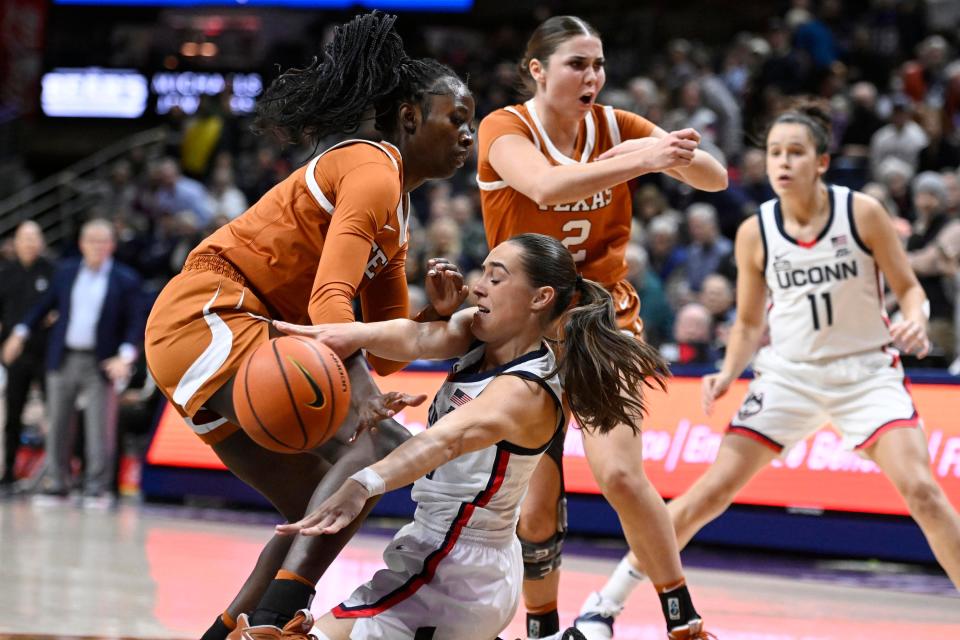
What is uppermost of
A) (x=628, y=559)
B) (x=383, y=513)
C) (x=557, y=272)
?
(x=557, y=272)

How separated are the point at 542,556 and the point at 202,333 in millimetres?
1423

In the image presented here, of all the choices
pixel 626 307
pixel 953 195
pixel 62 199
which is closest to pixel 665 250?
pixel 953 195

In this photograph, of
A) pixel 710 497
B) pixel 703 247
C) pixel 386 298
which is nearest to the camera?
pixel 386 298

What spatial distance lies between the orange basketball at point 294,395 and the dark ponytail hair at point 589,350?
0.66 meters

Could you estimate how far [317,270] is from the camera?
135 inches

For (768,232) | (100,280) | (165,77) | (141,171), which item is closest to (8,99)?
(165,77)

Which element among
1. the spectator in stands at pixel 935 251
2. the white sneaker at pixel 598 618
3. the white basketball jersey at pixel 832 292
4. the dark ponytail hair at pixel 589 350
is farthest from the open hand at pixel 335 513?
the spectator in stands at pixel 935 251

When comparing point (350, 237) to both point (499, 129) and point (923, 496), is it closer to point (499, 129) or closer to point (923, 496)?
point (499, 129)

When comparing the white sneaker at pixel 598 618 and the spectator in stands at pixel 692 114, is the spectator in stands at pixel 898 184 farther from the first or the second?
the white sneaker at pixel 598 618

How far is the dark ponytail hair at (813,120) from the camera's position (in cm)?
512

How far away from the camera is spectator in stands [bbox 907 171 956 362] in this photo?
8086mm

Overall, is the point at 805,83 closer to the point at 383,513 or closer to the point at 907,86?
the point at 907,86

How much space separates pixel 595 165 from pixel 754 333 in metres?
1.66

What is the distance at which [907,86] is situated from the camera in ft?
38.4
